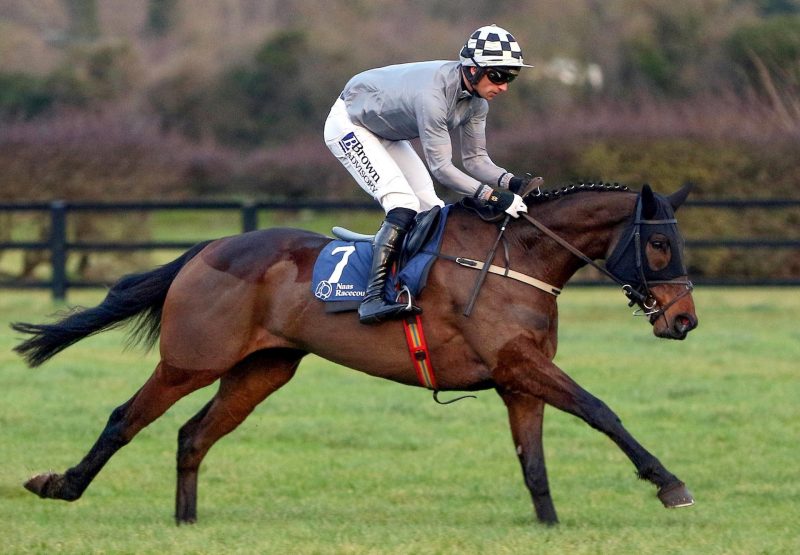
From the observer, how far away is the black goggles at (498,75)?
6.46 metres

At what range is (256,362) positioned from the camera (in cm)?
704

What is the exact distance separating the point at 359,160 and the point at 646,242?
1574mm

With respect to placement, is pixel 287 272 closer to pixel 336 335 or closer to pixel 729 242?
pixel 336 335

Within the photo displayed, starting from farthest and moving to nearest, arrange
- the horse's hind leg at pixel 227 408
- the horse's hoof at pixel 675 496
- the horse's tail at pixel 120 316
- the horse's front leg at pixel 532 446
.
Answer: the horse's tail at pixel 120 316
the horse's hind leg at pixel 227 408
the horse's front leg at pixel 532 446
the horse's hoof at pixel 675 496

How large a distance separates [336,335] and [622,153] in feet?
43.7

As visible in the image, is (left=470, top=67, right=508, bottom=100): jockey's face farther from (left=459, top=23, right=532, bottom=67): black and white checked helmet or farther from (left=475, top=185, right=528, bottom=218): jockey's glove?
(left=475, top=185, right=528, bottom=218): jockey's glove

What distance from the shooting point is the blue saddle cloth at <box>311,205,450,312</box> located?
6531 millimetres

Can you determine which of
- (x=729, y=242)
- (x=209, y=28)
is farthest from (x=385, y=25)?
(x=729, y=242)

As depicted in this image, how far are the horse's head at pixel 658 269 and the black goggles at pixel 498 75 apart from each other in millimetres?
864

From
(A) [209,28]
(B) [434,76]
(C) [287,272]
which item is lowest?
(A) [209,28]

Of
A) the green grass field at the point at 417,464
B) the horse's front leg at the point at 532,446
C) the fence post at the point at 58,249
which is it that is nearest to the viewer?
the green grass field at the point at 417,464

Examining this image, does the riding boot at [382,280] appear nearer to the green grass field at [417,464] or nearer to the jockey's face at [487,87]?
the jockey's face at [487,87]

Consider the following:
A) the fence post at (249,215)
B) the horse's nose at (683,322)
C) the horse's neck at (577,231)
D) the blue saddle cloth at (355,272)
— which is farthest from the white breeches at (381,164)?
the fence post at (249,215)

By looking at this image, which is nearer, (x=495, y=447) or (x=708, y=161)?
(x=495, y=447)
